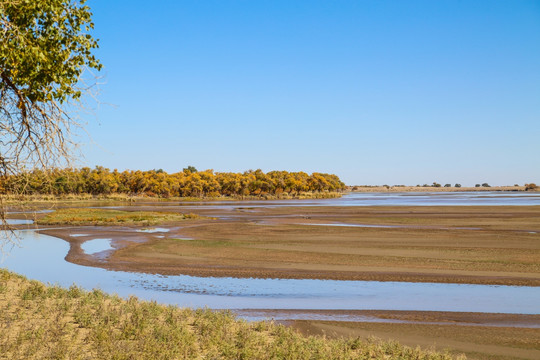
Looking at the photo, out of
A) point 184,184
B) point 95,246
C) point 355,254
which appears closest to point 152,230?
point 95,246

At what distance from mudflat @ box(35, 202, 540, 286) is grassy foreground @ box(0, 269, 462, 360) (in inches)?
349

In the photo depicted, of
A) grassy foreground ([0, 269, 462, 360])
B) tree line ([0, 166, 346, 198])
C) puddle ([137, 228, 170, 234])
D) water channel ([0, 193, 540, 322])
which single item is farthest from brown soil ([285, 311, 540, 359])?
tree line ([0, 166, 346, 198])

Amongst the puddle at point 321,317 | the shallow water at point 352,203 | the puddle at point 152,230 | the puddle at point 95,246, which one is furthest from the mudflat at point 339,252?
the shallow water at point 352,203

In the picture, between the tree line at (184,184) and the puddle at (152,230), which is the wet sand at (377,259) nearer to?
the puddle at (152,230)

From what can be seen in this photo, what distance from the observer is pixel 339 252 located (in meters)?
27.5

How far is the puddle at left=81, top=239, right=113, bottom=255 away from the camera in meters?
30.4

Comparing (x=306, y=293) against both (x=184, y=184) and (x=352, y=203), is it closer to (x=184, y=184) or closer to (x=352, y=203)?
(x=352, y=203)

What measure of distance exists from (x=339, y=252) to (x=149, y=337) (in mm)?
17965

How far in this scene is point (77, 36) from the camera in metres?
10.1

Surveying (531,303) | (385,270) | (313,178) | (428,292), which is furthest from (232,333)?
(313,178)

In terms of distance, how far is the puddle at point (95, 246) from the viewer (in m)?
30.4

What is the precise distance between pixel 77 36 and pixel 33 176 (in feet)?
11.7

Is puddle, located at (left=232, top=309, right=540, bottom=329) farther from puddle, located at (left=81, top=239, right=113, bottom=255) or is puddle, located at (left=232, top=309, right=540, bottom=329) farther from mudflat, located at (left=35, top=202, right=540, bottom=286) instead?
puddle, located at (left=81, top=239, right=113, bottom=255)

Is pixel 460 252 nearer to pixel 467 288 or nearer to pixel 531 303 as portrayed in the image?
pixel 467 288
